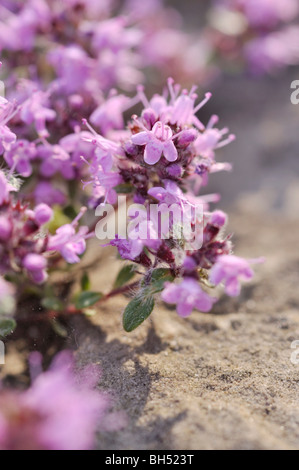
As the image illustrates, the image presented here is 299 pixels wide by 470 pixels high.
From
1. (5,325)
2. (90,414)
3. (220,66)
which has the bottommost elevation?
(90,414)

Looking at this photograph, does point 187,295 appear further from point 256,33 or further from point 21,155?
point 256,33

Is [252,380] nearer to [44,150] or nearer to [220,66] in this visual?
[44,150]

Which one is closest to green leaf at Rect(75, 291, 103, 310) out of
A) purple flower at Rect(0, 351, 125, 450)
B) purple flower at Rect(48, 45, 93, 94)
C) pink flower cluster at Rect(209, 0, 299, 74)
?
purple flower at Rect(0, 351, 125, 450)

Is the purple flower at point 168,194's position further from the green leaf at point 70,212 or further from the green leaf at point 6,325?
the green leaf at point 6,325

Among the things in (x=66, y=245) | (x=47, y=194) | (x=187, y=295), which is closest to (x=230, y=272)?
(x=187, y=295)

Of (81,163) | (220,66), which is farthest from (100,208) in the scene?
(220,66)
